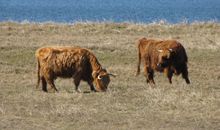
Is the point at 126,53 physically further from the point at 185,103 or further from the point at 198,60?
the point at 185,103

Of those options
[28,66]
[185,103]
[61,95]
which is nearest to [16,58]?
[28,66]

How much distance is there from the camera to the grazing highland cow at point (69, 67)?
18062 millimetres

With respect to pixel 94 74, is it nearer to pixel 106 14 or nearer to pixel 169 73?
pixel 169 73

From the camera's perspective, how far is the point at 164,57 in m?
19.6

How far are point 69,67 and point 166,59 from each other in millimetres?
2816

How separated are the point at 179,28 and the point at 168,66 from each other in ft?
50.3

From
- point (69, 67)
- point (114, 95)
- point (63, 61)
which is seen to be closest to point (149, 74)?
point (69, 67)

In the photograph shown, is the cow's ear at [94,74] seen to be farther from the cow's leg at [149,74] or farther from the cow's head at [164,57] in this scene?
the cow's leg at [149,74]

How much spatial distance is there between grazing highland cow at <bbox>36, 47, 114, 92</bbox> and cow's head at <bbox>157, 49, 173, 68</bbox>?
77.8 inches

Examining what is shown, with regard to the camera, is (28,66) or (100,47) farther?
(100,47)

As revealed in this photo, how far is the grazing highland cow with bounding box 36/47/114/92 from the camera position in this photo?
59.3 feet

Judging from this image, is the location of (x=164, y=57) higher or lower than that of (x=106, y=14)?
A: higher

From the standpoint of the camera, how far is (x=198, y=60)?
24781 millimetres

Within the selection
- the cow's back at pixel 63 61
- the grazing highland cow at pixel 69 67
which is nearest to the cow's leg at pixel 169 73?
the grazing highland cow at pixel 69 67
